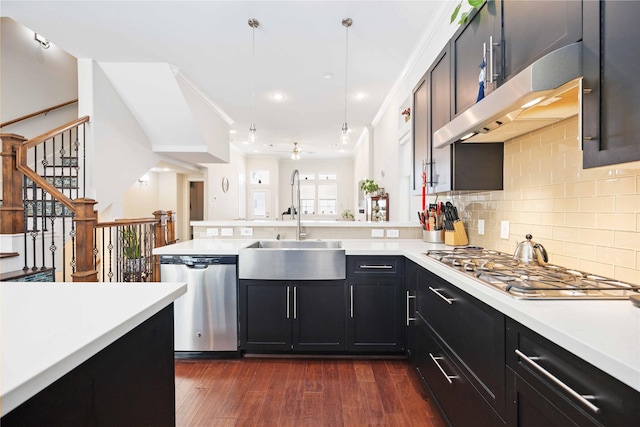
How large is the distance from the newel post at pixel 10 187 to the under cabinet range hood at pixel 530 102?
12.2 ft

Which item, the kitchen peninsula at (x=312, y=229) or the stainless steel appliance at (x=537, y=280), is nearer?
the stainless steel appliance at (x=537, y=280)

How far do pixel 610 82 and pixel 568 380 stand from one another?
0.82 meters

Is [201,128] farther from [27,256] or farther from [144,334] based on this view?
[144,334]

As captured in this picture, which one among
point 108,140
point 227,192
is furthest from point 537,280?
point 227,192

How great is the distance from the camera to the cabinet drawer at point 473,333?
106 centimetres

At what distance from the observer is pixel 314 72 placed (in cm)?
387

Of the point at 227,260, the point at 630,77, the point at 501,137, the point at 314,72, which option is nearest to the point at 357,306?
the point at 227,260

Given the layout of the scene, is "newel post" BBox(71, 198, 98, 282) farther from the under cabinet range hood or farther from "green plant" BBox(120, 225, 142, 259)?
the under cabinet range hood

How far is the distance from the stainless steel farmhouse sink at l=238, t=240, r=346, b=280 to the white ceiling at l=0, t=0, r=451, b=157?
209 cm

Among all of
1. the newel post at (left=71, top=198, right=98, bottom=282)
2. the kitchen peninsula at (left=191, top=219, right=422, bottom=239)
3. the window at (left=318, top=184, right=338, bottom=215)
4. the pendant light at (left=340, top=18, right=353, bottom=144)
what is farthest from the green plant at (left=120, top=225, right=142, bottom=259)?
the window at (left=318, top=184, right=338, bottom=215)

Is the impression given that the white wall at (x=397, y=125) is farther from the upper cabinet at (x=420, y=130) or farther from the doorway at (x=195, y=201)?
the doorway at (x=195, y=201)

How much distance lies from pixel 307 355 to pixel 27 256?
2953 mm

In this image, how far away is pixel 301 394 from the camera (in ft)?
6.36

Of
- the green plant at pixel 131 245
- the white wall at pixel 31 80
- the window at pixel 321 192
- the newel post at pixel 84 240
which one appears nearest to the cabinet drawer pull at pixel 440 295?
the newel post at pixel 84 240
